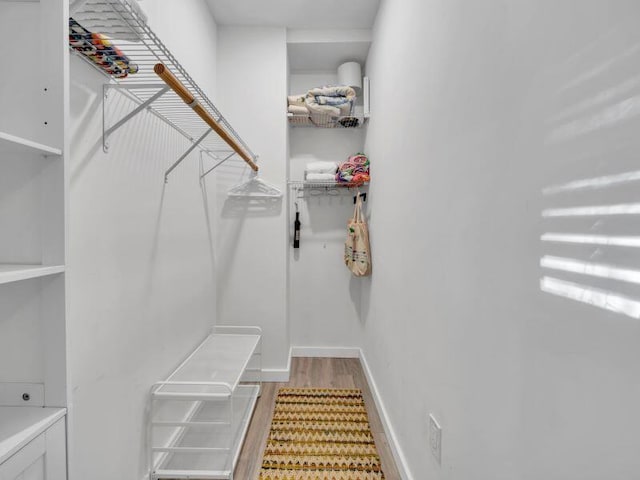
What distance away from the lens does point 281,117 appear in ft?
8.25

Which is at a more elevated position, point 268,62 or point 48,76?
point 268,62

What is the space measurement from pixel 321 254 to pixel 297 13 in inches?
76.0

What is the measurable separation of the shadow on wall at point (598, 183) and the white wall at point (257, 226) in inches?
82.1

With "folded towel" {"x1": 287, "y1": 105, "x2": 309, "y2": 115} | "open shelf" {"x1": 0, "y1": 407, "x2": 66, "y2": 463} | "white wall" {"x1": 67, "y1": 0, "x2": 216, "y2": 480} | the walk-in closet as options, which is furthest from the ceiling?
"open shelf" {"x1": 0, "y1": 407, "x2": 66, "y2": 463}

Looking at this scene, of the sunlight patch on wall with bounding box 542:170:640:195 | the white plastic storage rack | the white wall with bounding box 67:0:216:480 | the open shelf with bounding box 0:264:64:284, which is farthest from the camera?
the white plastic storage rack

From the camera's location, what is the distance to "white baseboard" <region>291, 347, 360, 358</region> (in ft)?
9.60

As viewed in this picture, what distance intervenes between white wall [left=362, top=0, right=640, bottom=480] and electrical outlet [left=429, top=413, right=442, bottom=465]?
0.04 m

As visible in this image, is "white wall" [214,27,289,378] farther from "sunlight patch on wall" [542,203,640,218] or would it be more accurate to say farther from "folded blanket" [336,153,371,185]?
"sunlight patch on wall" [542,203,640,218]

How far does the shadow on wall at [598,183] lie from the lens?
1.45 feet

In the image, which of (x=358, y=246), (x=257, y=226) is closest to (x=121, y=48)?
(x=257, y=226)

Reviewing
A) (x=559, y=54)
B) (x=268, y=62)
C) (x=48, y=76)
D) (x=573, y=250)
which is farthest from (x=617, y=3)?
(x=268, y=62)

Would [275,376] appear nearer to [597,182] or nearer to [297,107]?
[297,107]

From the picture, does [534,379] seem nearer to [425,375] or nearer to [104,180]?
[425,375]

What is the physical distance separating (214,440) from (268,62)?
2.66 metres
